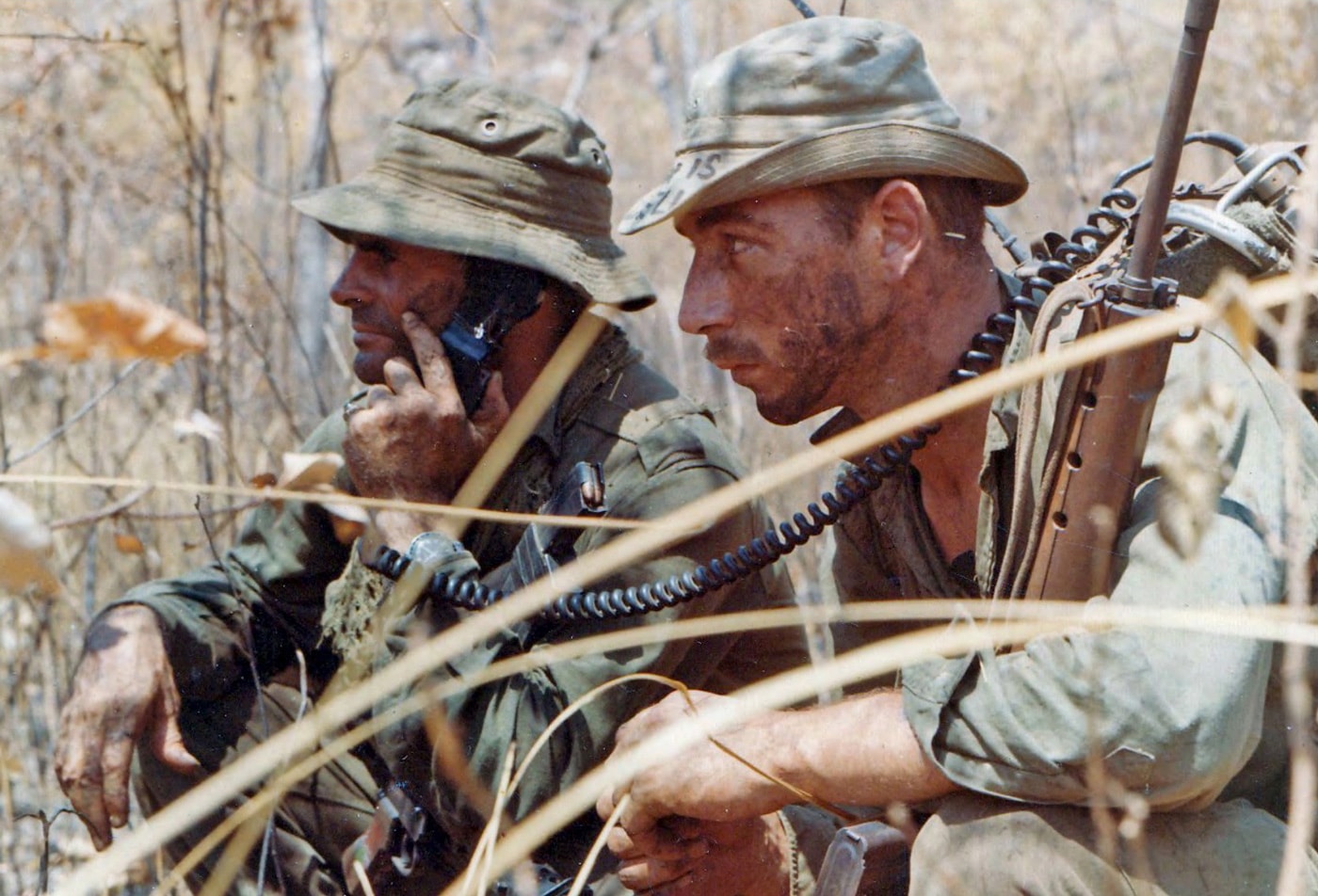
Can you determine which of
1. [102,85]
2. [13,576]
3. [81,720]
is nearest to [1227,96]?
[102,85]

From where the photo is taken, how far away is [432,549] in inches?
122

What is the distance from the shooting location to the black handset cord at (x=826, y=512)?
8.24ft

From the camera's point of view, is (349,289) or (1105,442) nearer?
(1105,442)

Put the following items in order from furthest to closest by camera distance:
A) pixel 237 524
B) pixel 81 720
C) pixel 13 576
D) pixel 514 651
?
1. pixel 237 524
2. pixel 81 720
3. pixel 514 651
4. pixel 13 576

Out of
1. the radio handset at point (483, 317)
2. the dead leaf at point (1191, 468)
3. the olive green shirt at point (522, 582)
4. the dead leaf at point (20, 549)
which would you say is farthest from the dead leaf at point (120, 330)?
the radio handset at point (483, 317)

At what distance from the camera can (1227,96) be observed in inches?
301

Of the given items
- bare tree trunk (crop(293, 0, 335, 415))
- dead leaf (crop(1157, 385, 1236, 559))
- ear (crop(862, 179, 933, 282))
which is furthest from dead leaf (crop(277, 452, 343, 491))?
bare tree trunk (crop(293, 0, 335, 415))

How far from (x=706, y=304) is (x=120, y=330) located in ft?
3.54

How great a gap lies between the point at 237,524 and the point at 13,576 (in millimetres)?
3342

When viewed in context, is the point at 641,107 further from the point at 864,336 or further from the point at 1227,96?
the point at 864,336

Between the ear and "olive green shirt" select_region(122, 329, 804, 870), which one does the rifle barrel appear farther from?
"olive green shirt" select_region(122, 329, 804, 870)

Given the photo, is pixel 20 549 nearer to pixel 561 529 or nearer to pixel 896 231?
pixel 561 529

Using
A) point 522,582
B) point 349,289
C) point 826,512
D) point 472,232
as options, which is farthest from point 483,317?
point 826,512

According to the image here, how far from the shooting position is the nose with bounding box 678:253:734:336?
2744 mm
